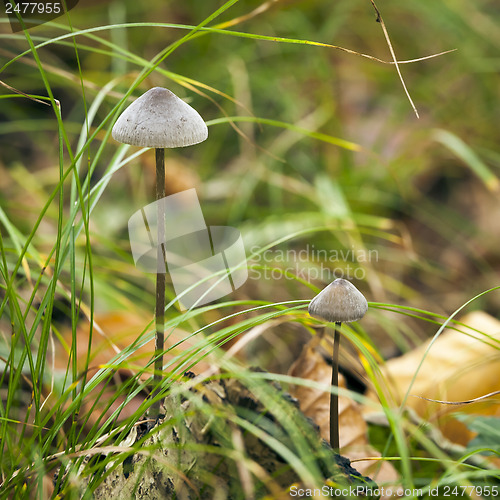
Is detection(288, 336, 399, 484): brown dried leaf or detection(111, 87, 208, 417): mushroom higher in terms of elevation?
detection(111, 87, 208, 417): mushroom

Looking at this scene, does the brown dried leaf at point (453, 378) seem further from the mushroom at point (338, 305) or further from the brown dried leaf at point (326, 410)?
the mushroom at point (338, 305)

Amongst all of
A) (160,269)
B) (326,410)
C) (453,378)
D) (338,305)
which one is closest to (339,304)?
(338,305)

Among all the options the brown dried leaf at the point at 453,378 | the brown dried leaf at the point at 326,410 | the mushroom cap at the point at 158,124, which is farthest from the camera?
the brown dried leaf at the point at 453,378

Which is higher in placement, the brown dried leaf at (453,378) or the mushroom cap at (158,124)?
the mushroom cap at (158,124)

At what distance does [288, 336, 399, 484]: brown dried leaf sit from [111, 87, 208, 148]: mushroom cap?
71 cm

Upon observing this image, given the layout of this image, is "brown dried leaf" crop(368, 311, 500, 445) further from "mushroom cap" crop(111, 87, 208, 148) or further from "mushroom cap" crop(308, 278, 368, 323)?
"mushroom cap" crop(111, 87, 208, 148)

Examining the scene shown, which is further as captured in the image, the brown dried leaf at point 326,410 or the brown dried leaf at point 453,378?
the brown dried leaf at point 453,378

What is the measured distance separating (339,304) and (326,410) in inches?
20.5

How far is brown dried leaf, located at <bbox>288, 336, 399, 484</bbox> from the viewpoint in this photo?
4.49ft

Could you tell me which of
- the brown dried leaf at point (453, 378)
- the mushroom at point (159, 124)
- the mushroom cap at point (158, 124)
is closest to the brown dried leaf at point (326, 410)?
the brown dried leaf at point (453, 378)

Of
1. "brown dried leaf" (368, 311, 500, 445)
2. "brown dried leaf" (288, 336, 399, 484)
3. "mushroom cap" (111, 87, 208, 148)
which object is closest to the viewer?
"mushroom cap" (111, 87, 208, 148)

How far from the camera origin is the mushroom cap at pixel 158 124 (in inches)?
37.8

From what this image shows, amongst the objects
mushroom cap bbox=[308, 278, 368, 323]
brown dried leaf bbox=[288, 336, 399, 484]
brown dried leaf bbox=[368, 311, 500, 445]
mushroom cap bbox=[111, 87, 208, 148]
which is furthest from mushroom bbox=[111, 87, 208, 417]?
brown dried leaf bbox=[368, 311, 500, 445]

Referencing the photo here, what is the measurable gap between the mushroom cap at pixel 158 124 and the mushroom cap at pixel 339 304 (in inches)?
14.2
